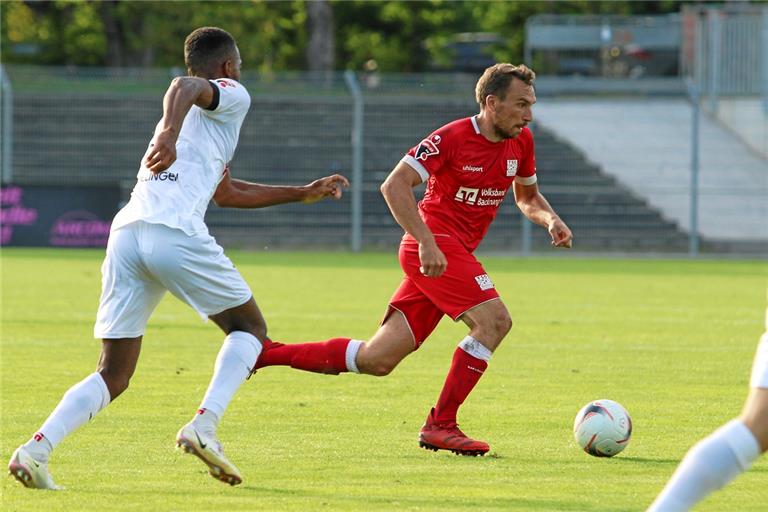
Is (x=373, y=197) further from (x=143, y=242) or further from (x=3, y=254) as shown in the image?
(x=143, y=242)

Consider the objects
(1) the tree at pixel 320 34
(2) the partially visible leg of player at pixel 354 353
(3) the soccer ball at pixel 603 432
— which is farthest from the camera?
(1) the tree at pixel 320 34

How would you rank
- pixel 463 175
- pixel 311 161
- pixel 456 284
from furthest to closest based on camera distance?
pixel 311 161 < pixel 463 175 < pixel 456 284

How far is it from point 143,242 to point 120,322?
0.38m

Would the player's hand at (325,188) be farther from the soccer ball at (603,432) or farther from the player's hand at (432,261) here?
the soccer ball at (603,432)

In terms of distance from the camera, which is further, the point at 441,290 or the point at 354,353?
the point at 354,353

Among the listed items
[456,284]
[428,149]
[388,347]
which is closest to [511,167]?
[428,149]

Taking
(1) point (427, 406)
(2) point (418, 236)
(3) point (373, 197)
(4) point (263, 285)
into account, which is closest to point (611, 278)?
(4) point (263, 285)

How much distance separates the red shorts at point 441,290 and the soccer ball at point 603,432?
32.6 inches

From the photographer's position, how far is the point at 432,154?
24.4 ft

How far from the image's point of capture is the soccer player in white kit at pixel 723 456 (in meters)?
4.50

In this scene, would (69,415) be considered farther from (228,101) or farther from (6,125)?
(6,125)

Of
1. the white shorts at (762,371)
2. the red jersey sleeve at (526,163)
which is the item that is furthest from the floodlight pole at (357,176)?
the white shorts at (762,371)

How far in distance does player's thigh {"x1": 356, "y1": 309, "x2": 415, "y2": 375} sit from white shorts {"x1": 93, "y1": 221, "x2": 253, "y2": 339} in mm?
1494

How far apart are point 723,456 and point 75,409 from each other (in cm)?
287
